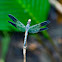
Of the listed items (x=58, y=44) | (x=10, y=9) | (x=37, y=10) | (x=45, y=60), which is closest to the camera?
(x=10, y=9)

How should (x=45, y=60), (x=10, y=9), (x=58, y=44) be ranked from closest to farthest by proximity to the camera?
(x=10, y=9)
(x=45, y=60)
(x=58, y=44)

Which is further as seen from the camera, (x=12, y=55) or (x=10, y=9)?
(x=12, y=55)

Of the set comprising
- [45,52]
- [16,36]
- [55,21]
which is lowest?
[45,52]

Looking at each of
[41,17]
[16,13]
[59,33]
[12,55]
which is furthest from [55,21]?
[16,13]

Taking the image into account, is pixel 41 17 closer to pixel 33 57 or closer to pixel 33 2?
pixel 33 2

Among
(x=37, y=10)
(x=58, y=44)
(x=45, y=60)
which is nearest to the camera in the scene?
(x=37, y=10)

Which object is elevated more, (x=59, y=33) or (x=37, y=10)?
(x=59, y=33)

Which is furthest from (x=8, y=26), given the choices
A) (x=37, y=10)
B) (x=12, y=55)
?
(x=12, y=55)

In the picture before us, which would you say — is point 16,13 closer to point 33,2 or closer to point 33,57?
point 33,2

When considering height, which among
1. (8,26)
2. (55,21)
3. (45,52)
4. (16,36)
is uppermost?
(55,21)
